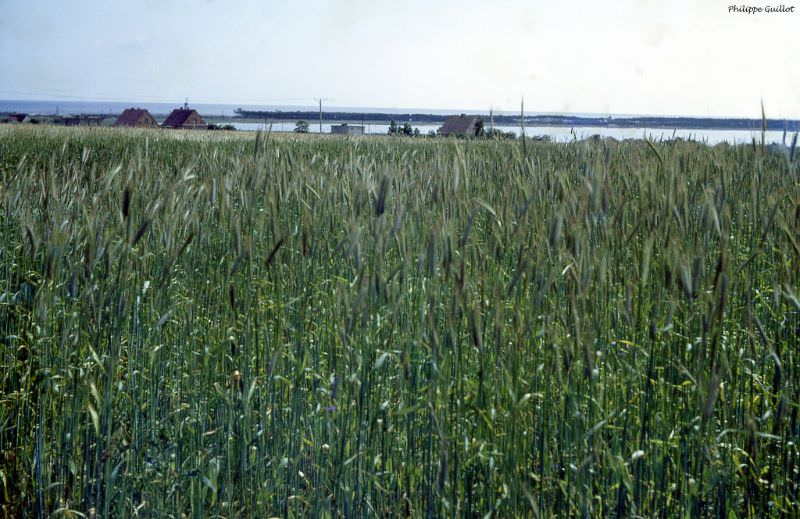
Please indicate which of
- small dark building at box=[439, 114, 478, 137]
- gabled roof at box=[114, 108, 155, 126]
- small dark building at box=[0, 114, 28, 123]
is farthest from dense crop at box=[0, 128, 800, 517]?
gabled roof at box=[114, 108, 155, 126]

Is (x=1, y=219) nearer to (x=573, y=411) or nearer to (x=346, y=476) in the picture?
(x=346, y=476)

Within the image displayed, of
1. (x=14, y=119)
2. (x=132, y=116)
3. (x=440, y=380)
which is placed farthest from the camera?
(x=14, y=119)

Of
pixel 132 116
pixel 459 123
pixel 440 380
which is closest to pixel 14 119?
pixel 132 116

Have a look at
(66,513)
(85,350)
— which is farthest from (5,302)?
(66,513)

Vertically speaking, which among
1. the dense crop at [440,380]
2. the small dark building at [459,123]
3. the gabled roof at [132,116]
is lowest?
the dense crop at [440,380]

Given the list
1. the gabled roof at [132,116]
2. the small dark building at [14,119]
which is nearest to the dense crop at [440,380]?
the small dark building at [14,119]

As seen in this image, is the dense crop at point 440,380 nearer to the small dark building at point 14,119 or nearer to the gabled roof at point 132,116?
the small dark building at point 14,119

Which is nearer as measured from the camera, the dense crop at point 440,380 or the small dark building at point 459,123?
the dense crop at point 440,380

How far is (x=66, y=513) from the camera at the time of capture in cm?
218

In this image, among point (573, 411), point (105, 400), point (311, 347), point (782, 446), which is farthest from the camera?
point (311, 347)

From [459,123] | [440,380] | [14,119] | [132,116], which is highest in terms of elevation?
[132,116]

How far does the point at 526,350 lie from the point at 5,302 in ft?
6.63

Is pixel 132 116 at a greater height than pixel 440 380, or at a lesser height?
greater

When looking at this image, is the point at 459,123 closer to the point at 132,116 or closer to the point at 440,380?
the point at 132,116
